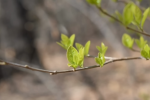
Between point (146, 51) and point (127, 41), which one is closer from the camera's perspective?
point (146, 51)

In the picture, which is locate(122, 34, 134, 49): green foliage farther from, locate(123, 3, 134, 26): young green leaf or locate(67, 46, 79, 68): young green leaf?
locate(67, 46, 79, 68): young green leaf

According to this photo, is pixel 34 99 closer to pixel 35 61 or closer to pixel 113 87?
pixel 35 61

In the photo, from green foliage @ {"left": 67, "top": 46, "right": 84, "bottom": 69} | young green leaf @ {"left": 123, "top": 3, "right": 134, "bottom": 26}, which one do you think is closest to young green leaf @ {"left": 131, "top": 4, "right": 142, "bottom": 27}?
young green leaf @ {"left": 123, "top": 3, "right": 134, "bottom": 26}

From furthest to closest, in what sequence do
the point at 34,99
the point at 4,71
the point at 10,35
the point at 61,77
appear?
1. the point at 61,77
2. the point at 4,71
3. the point at 10,35
4. the point at 34,99

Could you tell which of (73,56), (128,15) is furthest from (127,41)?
(73,56)

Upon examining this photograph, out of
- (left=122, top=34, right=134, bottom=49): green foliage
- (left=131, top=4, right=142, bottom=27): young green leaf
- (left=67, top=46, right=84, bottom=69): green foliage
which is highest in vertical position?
(left=131, top=4, right=142, bottom=27): young green leaf

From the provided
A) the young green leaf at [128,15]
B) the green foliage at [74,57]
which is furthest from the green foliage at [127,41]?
the green foliage at [74,57]

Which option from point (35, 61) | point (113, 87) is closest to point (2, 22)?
point (35, 61)

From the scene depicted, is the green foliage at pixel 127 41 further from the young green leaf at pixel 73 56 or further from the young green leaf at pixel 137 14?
the young green leaf at pixel 73 56

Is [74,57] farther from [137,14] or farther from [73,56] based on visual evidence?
[137,14]

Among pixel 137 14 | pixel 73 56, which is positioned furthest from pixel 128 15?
pixel 73 56

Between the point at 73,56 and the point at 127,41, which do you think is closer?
the point at 73,56
